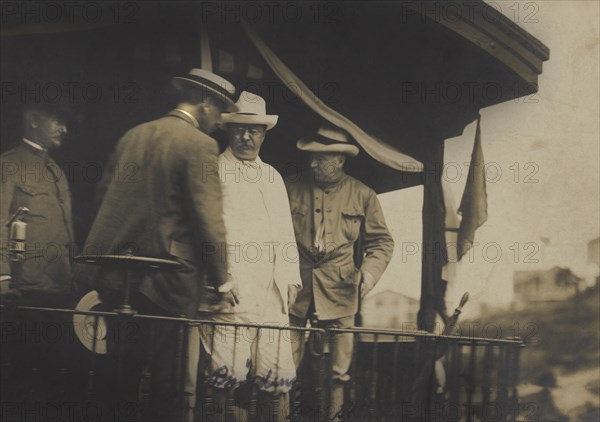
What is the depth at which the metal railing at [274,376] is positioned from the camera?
788 cm

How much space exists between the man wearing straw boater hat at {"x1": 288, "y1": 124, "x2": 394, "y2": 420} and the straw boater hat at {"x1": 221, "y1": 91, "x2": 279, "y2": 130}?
1.15 feet

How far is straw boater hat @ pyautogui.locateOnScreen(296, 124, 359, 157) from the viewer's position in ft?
27.7

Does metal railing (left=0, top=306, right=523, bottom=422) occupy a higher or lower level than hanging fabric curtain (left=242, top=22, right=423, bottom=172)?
lower

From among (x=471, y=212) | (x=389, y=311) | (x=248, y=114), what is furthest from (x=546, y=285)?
(x=248, y=114)

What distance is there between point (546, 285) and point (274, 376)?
2306mm

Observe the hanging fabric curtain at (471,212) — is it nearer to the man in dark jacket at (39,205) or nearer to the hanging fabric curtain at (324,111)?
the hanging fabric curtain at (324,111)

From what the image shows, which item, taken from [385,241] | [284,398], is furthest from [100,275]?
[385,241]

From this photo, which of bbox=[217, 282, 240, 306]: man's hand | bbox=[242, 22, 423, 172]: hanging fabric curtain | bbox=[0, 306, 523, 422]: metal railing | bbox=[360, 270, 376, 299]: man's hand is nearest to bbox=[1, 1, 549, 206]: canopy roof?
bbox=[242, 22, 423, 172]: hanging fabric curtain

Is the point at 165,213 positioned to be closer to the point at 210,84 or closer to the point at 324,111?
the point at 210,84

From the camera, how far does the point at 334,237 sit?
840cm

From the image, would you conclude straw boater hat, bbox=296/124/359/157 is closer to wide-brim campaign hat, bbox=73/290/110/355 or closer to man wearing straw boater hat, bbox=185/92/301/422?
man wearing straw boater hat, bbox=185/92/301/422

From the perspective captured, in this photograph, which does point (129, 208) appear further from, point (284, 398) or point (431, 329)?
point (431, 329)

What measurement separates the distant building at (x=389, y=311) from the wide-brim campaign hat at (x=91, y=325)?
1.99m

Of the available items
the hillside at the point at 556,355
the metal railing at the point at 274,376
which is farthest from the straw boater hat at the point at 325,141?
the hillside at the point at 556,355
